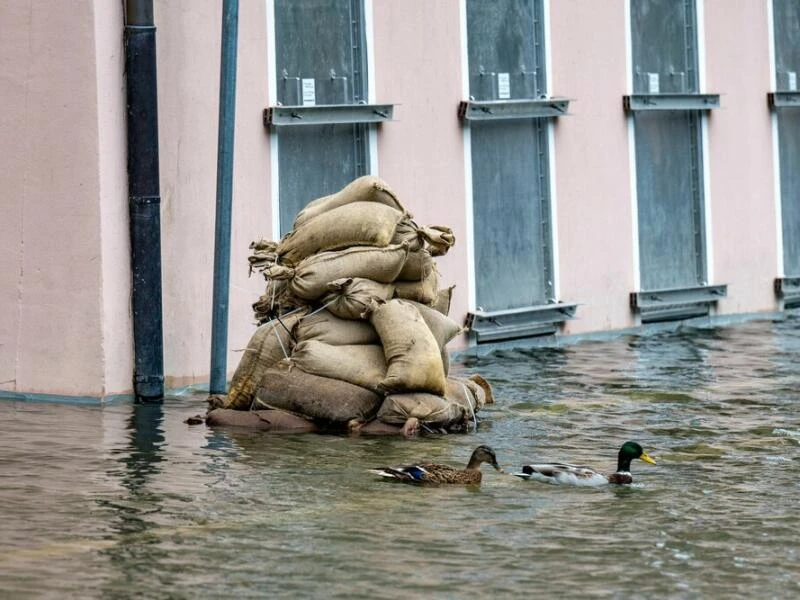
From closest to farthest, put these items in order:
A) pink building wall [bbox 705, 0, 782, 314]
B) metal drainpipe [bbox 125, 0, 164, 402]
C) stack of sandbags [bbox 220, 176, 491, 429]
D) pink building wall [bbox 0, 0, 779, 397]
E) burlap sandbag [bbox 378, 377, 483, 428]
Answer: burlap sandbag [bbox 378, 377, 483, 428] → stack of sandbags [bbox 220, 176, 491, 429] → pink building wall [bbox 0, 0, 779, 397] → metal drainpipe [bbox 125, 0, 164, 402] → pink building wall [bbox 705, 0, 782, 314]

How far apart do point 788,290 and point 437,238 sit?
1017 centimetres

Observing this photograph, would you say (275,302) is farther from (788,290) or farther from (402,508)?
(788,290)

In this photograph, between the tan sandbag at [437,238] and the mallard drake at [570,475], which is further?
the tan sandbag at [437,238]

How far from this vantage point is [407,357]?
12.5m

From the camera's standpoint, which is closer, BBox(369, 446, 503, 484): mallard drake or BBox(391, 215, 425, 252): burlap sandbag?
BBox(369, 446, 503, 484): mallard drake

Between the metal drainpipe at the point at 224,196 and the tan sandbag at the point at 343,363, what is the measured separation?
1745 millimetres

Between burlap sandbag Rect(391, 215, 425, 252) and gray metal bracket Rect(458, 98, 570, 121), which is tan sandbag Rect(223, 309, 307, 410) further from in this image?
gray metal bracket Rect(458, 98, 570, 121)

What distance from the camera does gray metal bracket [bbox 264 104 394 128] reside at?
15.7 meters

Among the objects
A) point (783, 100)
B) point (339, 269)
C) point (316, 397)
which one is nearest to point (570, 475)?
point (316, 397)

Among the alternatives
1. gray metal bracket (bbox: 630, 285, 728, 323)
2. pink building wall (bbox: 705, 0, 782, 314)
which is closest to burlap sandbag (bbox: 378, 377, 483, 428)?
gray metal bracket (bbox: 630, 285, 728, 323)

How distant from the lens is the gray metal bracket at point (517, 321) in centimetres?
1803

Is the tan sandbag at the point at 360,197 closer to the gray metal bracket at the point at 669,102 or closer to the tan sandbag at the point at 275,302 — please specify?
the tan sandbag at the point at 275,302

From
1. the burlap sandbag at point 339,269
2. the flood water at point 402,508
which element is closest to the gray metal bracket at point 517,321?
the flood water at point 402,508

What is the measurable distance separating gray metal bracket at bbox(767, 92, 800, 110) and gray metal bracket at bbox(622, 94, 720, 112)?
1254mm
